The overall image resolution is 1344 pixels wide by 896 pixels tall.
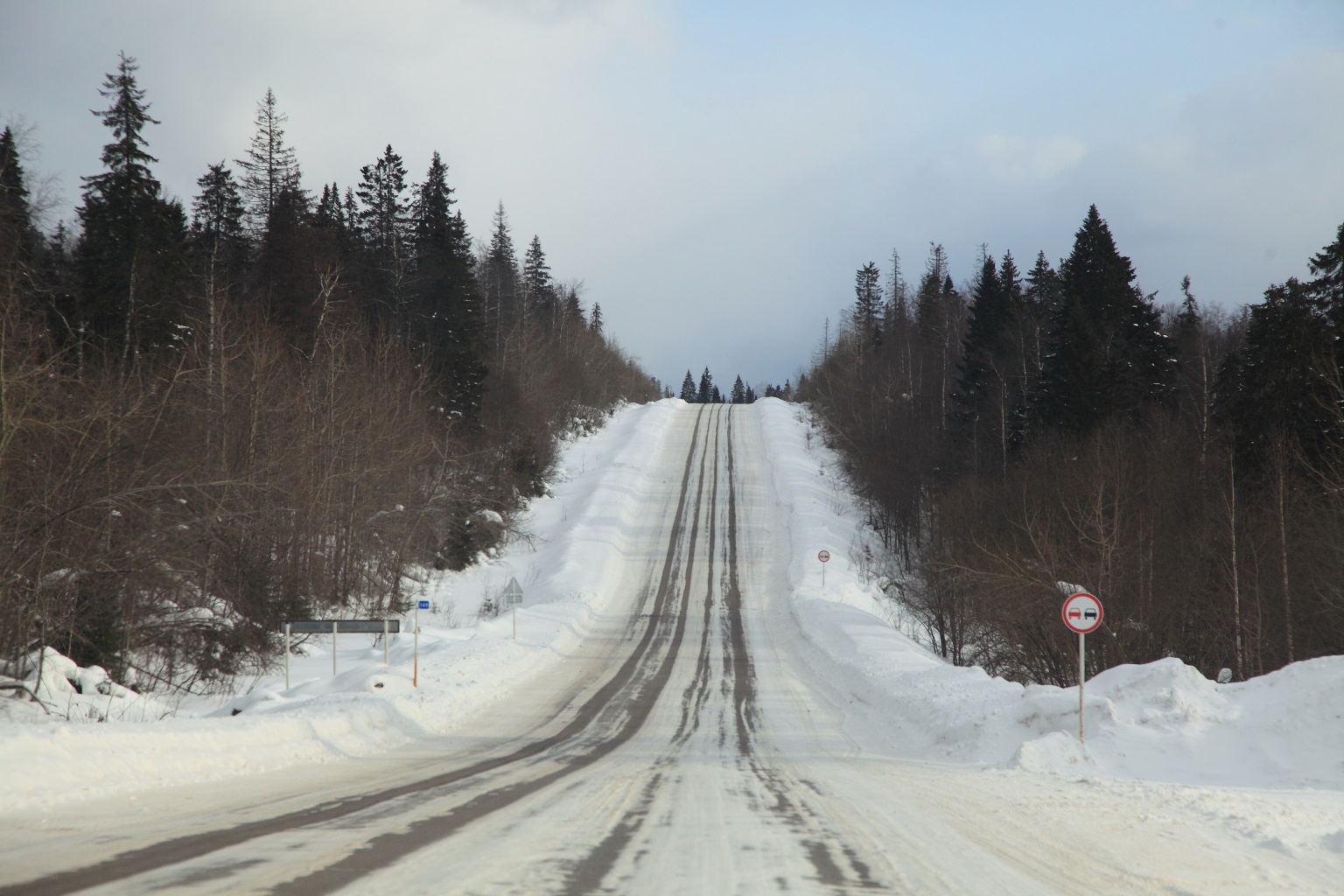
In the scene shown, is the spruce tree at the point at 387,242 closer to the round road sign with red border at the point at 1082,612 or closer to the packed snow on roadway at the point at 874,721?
the packed snow on roadway at the point at 874,721

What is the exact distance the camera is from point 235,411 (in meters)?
27.9

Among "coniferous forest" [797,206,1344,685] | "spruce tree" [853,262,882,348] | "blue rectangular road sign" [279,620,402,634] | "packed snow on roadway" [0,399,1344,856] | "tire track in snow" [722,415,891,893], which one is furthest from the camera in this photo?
"spruce tree" [853,262,882,348]

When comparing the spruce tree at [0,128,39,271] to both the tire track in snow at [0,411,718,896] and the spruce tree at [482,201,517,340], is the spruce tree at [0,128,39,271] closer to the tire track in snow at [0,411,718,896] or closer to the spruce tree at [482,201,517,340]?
the tire track in snow at [0,411,718,896]

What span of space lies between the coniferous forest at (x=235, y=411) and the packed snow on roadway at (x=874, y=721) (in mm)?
1935

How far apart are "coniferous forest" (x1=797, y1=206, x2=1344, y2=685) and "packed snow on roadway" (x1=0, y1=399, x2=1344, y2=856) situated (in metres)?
4.50

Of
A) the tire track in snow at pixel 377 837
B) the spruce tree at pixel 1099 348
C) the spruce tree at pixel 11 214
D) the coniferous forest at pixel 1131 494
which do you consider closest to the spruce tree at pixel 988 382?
the coniferous forest at pixel 1131 494

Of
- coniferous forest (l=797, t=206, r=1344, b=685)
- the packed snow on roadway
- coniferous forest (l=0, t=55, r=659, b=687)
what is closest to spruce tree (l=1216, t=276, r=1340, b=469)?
coniferous forest (l=797, t=206, r=1344, b=685)

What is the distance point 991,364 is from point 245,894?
49451 millimetres

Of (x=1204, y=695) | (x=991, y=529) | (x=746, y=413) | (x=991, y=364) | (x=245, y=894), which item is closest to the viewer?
(x=245, y=894)

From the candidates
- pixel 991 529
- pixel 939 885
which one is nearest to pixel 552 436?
pixel 991 529

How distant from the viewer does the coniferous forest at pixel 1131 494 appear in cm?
2427

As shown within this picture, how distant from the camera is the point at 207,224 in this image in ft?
169

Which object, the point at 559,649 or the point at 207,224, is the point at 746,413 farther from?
the point at 559,649

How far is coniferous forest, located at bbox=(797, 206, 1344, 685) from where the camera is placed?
24.3 metres
